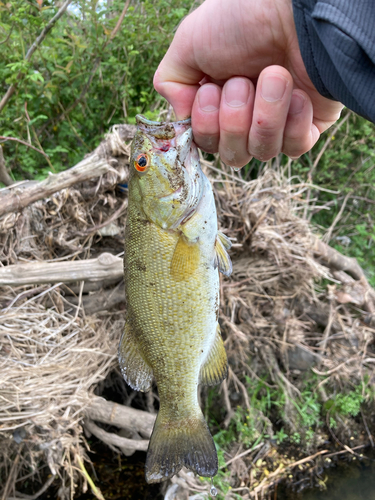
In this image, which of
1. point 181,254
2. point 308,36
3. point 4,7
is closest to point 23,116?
point 4,7

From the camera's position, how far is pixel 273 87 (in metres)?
1.22

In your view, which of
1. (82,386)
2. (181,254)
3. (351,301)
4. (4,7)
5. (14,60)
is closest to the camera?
(181,254)

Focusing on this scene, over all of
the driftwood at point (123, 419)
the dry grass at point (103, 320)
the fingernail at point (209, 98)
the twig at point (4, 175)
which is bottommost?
the driftwood at point (123, 419)

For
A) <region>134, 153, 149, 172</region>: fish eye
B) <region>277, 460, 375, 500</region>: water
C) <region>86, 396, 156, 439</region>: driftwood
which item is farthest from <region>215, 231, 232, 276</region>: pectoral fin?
<region>277, 460, 375, 500</region>: water

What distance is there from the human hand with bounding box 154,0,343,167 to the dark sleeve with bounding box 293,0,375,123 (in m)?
0.14

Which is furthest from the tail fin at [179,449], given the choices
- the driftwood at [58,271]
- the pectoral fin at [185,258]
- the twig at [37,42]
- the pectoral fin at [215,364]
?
the twig at [37,42]

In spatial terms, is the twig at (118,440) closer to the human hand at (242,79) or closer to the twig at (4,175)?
the twig at (4,175)

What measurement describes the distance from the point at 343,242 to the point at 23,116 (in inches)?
171

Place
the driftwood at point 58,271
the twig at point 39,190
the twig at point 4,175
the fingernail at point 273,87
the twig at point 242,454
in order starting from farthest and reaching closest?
1. the twig at point 242,454
2. the twig at point 4,175
3. the twig at point 39,190
4. the driftwood at point 58,271
5. the fingernail at point 273,87

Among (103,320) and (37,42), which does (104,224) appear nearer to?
(103,320)

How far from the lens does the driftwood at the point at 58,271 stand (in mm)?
2457

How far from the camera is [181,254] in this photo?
1.51 metres

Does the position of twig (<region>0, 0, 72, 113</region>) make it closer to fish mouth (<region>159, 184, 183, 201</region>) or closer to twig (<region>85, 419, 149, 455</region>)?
fish mouth (<region>159, 184, 183, 201</region>)

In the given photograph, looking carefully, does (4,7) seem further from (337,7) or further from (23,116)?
(337,7)
